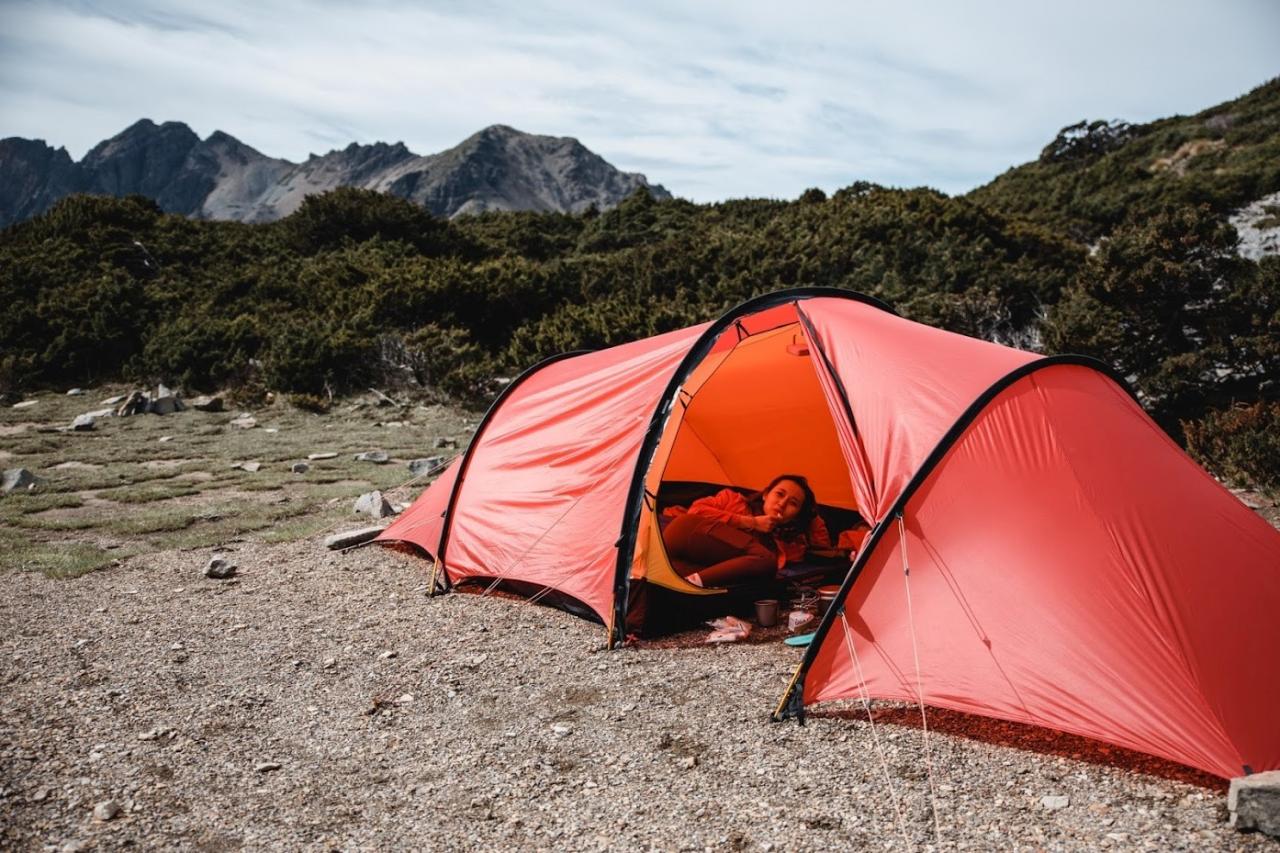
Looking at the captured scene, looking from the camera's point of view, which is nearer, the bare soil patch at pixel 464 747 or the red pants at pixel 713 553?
the bare soil patch at pixel 464 747

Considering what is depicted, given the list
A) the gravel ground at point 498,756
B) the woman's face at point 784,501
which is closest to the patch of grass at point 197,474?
the gravel ground at point 498,756

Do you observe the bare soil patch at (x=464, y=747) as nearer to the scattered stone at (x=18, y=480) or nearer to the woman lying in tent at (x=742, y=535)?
the woman lying in tent at (x=742, y=535)

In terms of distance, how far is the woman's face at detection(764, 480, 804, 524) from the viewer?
6.23m

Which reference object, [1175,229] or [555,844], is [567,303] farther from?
[555,844]

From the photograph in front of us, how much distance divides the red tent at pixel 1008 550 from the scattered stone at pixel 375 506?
400 cm

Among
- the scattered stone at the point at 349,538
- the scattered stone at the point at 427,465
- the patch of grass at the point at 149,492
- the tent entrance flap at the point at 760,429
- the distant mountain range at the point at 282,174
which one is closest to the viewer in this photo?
the tent entrance flap at the point at 760,429

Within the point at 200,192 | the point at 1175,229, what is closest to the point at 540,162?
the point at 200,192

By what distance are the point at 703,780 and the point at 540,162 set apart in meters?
154

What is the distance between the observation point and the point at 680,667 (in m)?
4.86

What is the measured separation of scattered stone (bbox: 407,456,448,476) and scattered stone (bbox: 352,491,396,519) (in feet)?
6.23

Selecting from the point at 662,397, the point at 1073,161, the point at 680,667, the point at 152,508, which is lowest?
Answer: the point at 152,508

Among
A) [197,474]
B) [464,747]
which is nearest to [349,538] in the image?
[464,747]

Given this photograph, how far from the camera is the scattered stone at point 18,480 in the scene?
10086 mm

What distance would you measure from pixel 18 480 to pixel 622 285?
18.1 meters
